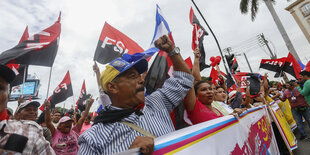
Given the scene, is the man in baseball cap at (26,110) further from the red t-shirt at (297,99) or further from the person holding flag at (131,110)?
the red t-shirt at (297,99)

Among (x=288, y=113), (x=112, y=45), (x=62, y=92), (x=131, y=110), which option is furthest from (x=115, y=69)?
(x=288, y=113)

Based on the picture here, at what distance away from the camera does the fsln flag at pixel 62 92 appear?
5.40 m

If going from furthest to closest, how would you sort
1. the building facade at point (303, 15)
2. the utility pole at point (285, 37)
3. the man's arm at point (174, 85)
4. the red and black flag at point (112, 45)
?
1. the building facade at point (303, 15)
2. the utility pole at point (285, 37)
3. the red and black flag at point (112, 45)
4. the man's arm at point (174, 85)

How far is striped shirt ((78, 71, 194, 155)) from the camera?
1.08 m

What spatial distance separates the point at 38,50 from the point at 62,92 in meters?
2.81

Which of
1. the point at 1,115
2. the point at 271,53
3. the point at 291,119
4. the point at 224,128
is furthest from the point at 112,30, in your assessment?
the point at 271,53

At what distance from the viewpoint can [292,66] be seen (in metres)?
6.86

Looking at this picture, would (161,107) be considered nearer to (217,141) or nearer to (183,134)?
(183,134)

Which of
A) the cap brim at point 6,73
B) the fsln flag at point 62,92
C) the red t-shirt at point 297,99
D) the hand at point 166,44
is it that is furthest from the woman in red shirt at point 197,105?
the red t-shirt at point 297,99

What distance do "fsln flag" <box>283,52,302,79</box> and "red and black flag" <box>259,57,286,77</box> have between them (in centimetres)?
16

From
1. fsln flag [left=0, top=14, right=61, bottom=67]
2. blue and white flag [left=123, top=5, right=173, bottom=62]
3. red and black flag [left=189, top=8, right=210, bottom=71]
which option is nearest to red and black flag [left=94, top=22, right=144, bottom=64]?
fsln flag [left=0, top=14, right=61, bottom=67]

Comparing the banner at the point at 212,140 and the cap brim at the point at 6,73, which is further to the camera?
the cap brim at the point at 6,73

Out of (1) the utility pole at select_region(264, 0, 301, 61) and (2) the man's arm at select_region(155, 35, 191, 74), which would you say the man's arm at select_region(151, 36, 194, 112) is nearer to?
(2) the man's arm at select_region(155, 35, 191, 74)

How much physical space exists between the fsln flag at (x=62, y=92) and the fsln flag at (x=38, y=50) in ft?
8.35
